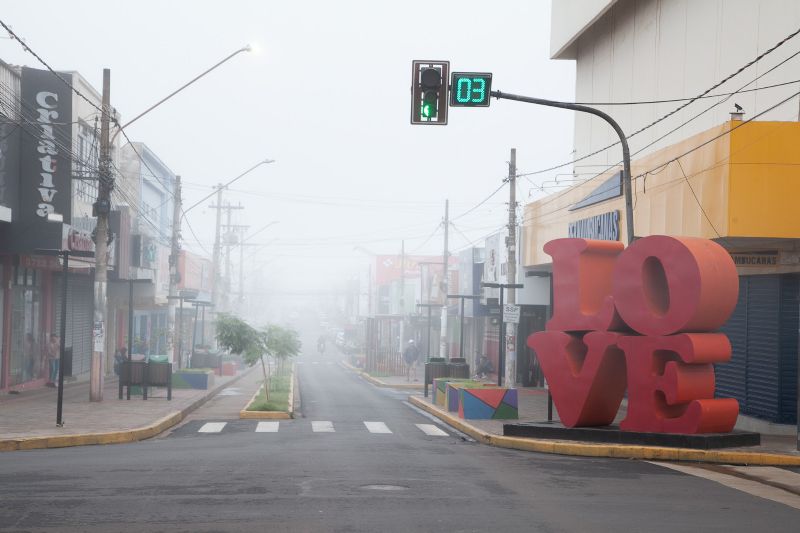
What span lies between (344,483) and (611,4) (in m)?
25.3

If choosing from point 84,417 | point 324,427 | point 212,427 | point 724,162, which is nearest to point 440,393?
point 324,427

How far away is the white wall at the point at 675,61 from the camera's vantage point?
2395cm

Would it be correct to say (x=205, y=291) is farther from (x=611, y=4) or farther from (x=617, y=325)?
(x=617, y=325)

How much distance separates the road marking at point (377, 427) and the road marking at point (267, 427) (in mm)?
2131

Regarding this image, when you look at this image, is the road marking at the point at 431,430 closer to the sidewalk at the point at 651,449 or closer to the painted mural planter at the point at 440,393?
the sidewalk at the point at 651,449

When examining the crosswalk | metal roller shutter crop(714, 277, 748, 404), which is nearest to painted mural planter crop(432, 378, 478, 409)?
the crosswalk

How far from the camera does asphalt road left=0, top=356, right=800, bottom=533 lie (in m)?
10.4

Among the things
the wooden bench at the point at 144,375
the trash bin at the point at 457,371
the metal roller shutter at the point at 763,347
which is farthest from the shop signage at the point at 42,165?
the metal roller shutter at the point at 763,347

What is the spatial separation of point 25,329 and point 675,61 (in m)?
21.4

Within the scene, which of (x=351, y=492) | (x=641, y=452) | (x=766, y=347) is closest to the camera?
(x=351, y=492)

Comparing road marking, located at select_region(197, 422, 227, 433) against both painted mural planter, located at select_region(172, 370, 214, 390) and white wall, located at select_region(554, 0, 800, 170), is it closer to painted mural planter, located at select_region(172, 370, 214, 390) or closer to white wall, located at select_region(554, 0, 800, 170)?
painted mural planter, located at select_region(172, 370, 214, 390)

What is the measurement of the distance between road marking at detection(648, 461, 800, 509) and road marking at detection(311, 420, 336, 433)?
868 centimetres

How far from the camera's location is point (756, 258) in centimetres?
2267

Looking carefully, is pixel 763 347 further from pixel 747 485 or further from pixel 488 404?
pixel 747 485
